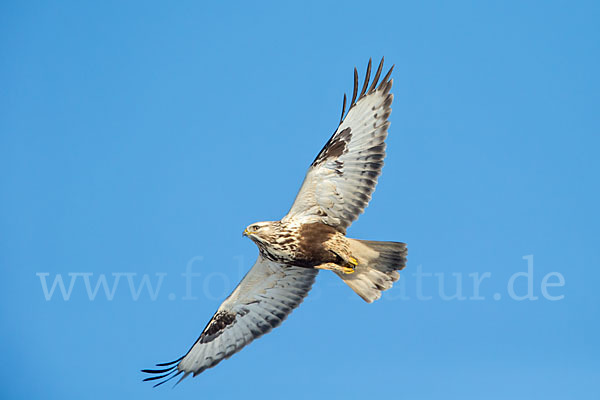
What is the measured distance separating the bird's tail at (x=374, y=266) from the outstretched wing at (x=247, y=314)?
0.85 metres

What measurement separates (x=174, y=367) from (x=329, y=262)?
110 inches

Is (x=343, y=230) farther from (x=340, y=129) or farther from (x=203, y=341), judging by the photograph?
(x=203, y=341)

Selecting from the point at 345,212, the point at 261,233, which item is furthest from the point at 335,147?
the point at 261,233

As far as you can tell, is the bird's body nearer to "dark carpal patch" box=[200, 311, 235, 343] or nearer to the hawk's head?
the hawk's head

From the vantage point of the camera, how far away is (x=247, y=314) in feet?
33.2

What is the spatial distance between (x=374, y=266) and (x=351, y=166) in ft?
4.09

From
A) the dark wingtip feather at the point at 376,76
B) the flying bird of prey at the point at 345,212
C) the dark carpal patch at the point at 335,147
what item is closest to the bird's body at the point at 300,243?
the flying bird of prey at the point at 345,212

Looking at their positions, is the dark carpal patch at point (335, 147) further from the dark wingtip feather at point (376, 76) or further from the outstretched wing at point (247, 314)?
the outstretched wing at point (247, 314)

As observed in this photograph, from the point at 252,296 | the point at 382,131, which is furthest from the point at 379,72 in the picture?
the point at 252,296

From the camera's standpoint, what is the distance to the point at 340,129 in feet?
29.9

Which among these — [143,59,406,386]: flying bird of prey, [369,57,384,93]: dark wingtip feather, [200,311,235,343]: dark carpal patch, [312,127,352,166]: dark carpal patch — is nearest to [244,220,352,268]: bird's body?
[143,59,406,386]: flying bird of prey

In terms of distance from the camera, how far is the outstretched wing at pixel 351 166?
8953 millimetres

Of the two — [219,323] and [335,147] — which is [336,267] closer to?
[335,147]

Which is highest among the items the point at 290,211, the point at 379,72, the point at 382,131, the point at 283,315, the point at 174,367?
the point at 379,72
